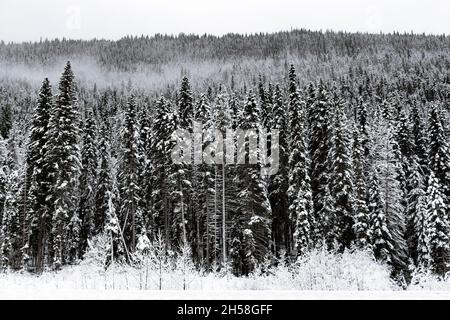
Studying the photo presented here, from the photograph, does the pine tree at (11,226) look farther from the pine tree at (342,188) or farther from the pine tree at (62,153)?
the pine tree at (342,188)

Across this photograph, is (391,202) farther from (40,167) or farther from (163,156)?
(40,167)

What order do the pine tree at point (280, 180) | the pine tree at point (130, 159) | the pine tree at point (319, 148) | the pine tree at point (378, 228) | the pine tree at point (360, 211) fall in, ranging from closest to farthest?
the pine tree at point (360, 211) → the pine tree at point (378, 228) → the pine tree at point (319, 148) → the pine tree at point (130, 159) → the pine tree at point (280, 180)

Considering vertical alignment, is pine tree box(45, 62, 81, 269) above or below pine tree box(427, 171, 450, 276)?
above

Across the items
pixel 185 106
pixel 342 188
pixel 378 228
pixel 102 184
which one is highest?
pixel 185 106

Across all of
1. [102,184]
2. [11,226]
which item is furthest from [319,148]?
[11,226]

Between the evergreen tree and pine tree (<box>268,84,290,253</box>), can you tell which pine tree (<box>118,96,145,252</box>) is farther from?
pine tree (<box>268,84,290,253</box>)

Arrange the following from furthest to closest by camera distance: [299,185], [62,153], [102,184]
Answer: [102,184] < [299,185] < [62,153]

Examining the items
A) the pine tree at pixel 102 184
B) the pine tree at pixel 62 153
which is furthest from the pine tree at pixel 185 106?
the pine tree at pixel 62 153

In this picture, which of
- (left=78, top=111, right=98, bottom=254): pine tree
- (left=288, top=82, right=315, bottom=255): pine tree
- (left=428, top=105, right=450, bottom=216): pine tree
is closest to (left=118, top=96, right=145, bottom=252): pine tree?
(left=78, top=111, right=98, bottom=254): pine tree

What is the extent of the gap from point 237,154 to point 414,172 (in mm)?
21991

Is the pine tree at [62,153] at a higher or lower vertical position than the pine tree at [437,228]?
higher

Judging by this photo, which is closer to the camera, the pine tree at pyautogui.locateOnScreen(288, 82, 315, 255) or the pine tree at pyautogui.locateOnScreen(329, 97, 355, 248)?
the pine tree at pyautogui.locateOnScreen(288, 82, 315, 255)

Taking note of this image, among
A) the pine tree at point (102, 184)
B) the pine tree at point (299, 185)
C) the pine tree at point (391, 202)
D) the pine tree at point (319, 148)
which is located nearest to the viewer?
the pine tree at point (299, 185)
